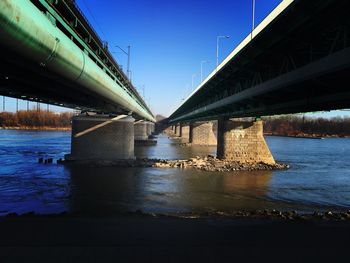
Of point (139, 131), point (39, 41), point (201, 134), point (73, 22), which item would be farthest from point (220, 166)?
point (201, 134)

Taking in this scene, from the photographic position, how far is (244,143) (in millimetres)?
46406

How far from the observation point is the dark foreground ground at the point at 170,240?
7.86 meters

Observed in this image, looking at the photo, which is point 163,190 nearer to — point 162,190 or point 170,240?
point 162,190

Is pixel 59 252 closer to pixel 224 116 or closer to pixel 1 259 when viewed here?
pixel 1 259

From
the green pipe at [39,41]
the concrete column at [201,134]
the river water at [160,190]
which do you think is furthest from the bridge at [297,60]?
the concrete column at [201,134]

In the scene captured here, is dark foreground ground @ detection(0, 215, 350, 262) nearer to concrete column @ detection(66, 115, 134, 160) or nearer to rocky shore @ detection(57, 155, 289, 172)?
rocky shore @ detection(57, 155, 289, 172)

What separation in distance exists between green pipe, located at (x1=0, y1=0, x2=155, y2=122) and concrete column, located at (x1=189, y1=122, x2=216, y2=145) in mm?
78507

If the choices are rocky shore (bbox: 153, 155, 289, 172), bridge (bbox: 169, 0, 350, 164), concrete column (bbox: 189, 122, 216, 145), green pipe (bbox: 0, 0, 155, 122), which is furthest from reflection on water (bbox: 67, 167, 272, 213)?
concrete column (bbox: 189, 122, 216, 145)

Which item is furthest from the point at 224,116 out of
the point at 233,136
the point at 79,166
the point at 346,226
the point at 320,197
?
the point at 346,226

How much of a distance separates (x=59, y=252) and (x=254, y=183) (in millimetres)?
23908

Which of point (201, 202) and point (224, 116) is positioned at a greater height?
point (224, 116)

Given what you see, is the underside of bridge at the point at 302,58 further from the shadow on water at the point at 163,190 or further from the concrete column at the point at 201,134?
the concrete column at the point at 201,134

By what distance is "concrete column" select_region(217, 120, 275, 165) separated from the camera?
46.1 m

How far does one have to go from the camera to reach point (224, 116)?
4734cm
